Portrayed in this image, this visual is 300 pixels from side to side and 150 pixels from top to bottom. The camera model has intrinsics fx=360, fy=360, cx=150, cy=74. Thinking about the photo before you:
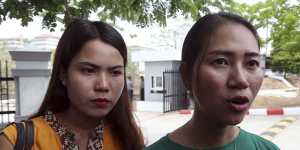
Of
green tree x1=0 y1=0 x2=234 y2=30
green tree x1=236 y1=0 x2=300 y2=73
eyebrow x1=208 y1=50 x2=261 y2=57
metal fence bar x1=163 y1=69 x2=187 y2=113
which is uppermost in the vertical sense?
green tree x1=236 y1=0 x2=300 y2=73

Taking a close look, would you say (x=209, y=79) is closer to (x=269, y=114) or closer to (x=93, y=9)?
(x=93, y=9)

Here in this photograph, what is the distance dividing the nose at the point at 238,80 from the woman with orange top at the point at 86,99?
1.91 feet

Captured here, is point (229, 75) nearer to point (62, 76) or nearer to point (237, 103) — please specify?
point (237, 103)

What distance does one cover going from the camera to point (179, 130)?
112 cm

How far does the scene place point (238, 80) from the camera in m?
0.91

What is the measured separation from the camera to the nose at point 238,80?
91cm

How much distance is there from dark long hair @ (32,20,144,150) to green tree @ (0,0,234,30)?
1881 millimetres

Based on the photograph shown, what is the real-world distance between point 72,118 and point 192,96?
25.9 inches

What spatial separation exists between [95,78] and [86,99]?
9cm

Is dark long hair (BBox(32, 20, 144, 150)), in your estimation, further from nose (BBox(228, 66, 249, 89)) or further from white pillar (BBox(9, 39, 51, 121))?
white pillar (BBox(9, 39, 51, 121))

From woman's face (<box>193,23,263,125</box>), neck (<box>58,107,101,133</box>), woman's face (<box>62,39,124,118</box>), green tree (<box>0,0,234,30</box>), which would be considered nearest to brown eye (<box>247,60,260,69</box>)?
woman's face (<box>193,23,263,125</box>)

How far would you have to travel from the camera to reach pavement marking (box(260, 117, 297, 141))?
713 centimetres

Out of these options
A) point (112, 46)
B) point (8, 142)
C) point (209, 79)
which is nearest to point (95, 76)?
Answer: point (112, 46)

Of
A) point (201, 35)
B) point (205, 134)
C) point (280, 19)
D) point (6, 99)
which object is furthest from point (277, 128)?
point (201, 35)
